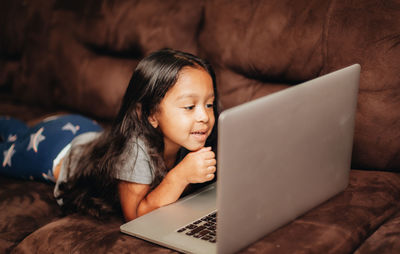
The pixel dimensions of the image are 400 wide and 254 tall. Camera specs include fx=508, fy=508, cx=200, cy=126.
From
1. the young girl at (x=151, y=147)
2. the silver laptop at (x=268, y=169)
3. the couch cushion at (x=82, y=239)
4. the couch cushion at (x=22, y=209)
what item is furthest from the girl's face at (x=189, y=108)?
→ the couch cushion at (x=22, y=209)

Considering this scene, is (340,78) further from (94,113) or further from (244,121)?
(94,113)

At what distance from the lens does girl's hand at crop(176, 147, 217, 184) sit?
118 cm

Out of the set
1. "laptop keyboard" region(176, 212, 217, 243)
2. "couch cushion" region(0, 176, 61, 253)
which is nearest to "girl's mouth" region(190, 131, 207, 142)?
"laptop keyboard" region(176, 212, 217, 243)

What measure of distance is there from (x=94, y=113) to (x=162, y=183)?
767mm

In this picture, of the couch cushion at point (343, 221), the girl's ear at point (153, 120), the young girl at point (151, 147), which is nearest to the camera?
the couch cushion at point (343, 221)

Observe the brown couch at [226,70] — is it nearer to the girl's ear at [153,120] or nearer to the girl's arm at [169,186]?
the girl's arm at [169,186]

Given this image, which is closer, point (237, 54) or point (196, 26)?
point (237, 54)

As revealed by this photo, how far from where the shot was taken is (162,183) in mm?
1241

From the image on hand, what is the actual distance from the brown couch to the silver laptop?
1.8 inches

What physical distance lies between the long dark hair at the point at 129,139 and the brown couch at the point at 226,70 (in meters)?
0.08

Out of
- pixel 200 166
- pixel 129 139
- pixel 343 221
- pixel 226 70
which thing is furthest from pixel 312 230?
pixel 226 70

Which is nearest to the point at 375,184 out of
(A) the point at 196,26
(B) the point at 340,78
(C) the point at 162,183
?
(B) the point at 340,78

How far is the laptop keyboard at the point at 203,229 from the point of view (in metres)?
1.04

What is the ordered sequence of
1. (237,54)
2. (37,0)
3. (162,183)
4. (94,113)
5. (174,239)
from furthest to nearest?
(37,0) → (94,113) → (237,54) → (162,183) → (174,239)
